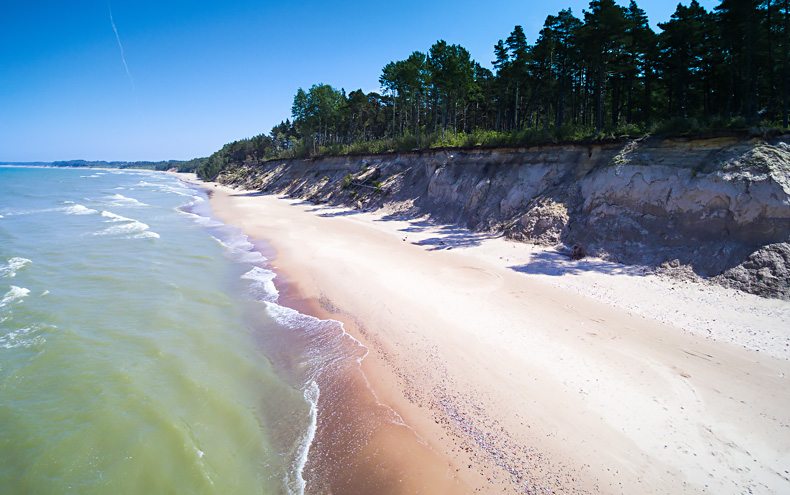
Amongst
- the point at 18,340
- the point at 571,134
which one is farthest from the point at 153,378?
the point at 571,134

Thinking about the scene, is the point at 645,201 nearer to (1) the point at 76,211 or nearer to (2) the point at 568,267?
(2) the point at 568,267

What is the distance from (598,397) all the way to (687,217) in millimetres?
10813

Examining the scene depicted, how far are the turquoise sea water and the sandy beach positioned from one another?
5.43 ft

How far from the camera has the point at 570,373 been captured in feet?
23.2

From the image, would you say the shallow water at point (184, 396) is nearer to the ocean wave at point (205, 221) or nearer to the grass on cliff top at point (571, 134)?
the ocean wave at point (205, 221)

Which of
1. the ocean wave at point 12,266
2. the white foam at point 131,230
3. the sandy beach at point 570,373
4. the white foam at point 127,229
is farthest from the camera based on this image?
the white foam at point 127,229

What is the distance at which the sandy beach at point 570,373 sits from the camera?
5008mm

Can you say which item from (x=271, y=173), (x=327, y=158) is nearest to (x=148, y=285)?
(x=327, y=158)

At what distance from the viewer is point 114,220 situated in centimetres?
2570

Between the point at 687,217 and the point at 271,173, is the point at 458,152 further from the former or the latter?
the point at 271,173

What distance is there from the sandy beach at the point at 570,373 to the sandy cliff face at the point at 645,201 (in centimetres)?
168

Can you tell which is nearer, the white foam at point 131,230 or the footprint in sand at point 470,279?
the footprint in sand at point 470,279

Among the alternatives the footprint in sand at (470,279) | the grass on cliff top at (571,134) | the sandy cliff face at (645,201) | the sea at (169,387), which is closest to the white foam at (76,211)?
the sea at (169,387)

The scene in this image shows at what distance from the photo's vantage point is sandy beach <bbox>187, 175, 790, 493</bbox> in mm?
5008
